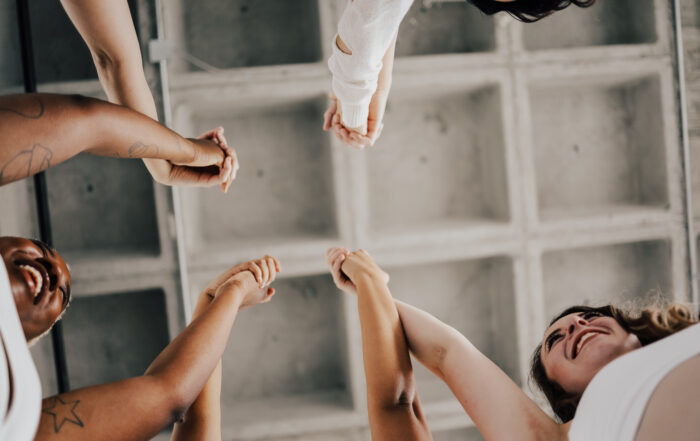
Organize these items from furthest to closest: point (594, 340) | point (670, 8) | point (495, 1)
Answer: point (670, 8)
point (594, 340)
point (495, 1)

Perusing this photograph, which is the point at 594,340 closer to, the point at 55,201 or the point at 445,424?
the point at 445,424

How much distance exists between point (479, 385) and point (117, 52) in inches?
47.5

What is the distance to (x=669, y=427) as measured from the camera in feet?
A: 2.60

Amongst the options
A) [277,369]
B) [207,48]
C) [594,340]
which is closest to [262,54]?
[207,48]

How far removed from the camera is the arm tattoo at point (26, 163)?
77cm

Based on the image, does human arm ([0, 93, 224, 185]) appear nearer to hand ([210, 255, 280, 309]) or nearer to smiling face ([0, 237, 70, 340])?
smiling face ([0, 237, 70, 340])

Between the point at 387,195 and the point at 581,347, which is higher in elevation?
the point at 387,195

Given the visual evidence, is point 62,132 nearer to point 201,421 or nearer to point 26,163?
point 26,163

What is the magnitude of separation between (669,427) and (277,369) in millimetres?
1696

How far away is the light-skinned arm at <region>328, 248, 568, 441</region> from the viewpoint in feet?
3.36

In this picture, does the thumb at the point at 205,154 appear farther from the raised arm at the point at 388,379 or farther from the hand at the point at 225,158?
the raised arm at the point at 388,379

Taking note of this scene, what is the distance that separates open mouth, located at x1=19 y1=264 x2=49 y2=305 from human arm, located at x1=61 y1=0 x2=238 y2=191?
1.36 ft

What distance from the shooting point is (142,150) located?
104 cm

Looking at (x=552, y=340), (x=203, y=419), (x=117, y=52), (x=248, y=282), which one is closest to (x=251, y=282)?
(x=248, y=282)
